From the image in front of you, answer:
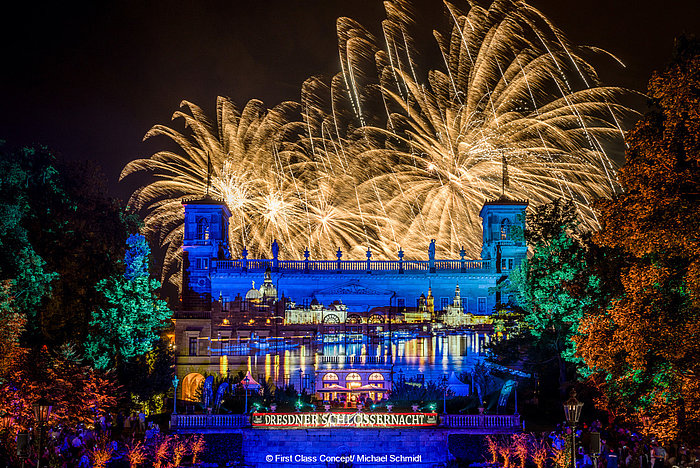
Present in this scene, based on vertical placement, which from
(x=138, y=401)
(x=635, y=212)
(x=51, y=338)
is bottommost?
(x=138, y=401)

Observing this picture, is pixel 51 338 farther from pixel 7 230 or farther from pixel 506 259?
pixel 506 259

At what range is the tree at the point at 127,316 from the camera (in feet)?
114

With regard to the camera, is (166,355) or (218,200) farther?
(218,200)

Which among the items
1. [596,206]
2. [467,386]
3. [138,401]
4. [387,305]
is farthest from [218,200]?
[596,206]

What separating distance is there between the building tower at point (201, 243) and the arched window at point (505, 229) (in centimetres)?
1815

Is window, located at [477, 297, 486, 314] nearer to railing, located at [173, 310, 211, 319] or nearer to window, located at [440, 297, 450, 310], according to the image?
window, located at [440, 297, 450, 310]

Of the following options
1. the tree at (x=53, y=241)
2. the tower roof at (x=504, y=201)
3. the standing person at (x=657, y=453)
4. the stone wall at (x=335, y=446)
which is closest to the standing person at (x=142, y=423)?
the stone wall at (x=335, y=446)

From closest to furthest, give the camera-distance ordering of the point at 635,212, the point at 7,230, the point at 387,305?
the point at 635,212
the point at 7,230
the point at 387,305

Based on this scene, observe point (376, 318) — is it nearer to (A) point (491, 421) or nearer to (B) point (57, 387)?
(A) point (491, 421)

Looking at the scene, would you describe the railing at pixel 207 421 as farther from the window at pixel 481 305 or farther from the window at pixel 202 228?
the window at pixel 481 305

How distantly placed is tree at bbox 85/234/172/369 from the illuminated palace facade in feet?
9.64

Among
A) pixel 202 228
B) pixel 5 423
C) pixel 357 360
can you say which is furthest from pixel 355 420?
pixel 202 228

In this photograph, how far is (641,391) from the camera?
72.9ft

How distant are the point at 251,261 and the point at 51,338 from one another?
53.2ft
